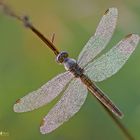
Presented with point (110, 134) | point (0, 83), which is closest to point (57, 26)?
point (0, 83)

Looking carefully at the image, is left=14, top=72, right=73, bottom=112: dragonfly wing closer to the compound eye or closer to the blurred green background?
the compound eye

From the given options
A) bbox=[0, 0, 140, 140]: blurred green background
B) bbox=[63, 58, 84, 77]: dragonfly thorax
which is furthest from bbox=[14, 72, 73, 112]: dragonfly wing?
bbox=[0, 0, 140, 140]: blurred green background

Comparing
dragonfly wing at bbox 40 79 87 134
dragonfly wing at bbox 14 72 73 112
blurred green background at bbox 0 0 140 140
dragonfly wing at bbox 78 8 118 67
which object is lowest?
dragonfly wing at bbox 40 79 87 134

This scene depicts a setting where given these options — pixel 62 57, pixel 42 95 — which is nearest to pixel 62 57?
pixel 62 57

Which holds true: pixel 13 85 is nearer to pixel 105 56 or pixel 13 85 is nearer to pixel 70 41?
pixel 70 41

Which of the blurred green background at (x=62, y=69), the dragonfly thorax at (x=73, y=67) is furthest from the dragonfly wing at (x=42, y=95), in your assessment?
the blurred green background at (x=62, y=69)

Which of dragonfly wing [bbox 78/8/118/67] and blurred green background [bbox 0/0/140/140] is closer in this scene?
dragonfly wing [bbox 78/8/118/67]

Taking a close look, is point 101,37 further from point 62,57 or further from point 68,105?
point 68,105
